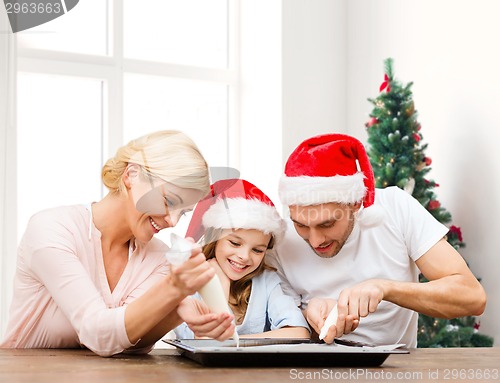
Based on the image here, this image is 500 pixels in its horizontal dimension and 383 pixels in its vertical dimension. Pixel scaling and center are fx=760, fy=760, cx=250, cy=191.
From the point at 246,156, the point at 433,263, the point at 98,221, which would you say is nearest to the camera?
the point at 98,221

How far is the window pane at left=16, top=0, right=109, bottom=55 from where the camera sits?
373cm

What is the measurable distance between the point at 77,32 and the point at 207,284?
276cm

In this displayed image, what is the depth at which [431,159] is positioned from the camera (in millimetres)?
3629

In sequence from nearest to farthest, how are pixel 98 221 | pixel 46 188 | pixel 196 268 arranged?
pixel 196 268 < pixel 98 221 < pixel 46 188

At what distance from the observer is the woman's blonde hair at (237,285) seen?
6.61ft

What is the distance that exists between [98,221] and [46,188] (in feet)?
6.81

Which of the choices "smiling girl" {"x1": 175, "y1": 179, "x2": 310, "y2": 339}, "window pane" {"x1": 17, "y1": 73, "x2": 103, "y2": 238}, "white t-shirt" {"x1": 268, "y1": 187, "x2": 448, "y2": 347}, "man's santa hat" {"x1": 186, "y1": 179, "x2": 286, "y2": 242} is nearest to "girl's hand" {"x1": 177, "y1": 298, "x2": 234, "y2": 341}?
"smiling girl" {"x1": 175, "y1": 179, "x2": 310, "y2": 339}

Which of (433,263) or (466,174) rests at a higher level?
(466,174)

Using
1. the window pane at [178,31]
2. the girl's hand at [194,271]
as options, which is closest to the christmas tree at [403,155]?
the window pane at [178,31]

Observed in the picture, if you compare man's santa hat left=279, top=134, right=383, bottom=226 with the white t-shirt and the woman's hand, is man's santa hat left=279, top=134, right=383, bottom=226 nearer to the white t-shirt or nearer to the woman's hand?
the white t-shirt

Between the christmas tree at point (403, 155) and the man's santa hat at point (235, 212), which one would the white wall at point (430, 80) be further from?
the man's santa hat at point (235, 212)

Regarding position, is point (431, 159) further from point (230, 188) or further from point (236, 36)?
point (230, 188)

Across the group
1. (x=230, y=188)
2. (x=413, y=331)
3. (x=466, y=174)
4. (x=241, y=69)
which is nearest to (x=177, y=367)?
(x=230, y=188)

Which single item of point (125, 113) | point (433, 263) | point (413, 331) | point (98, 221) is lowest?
point (413, 331)
